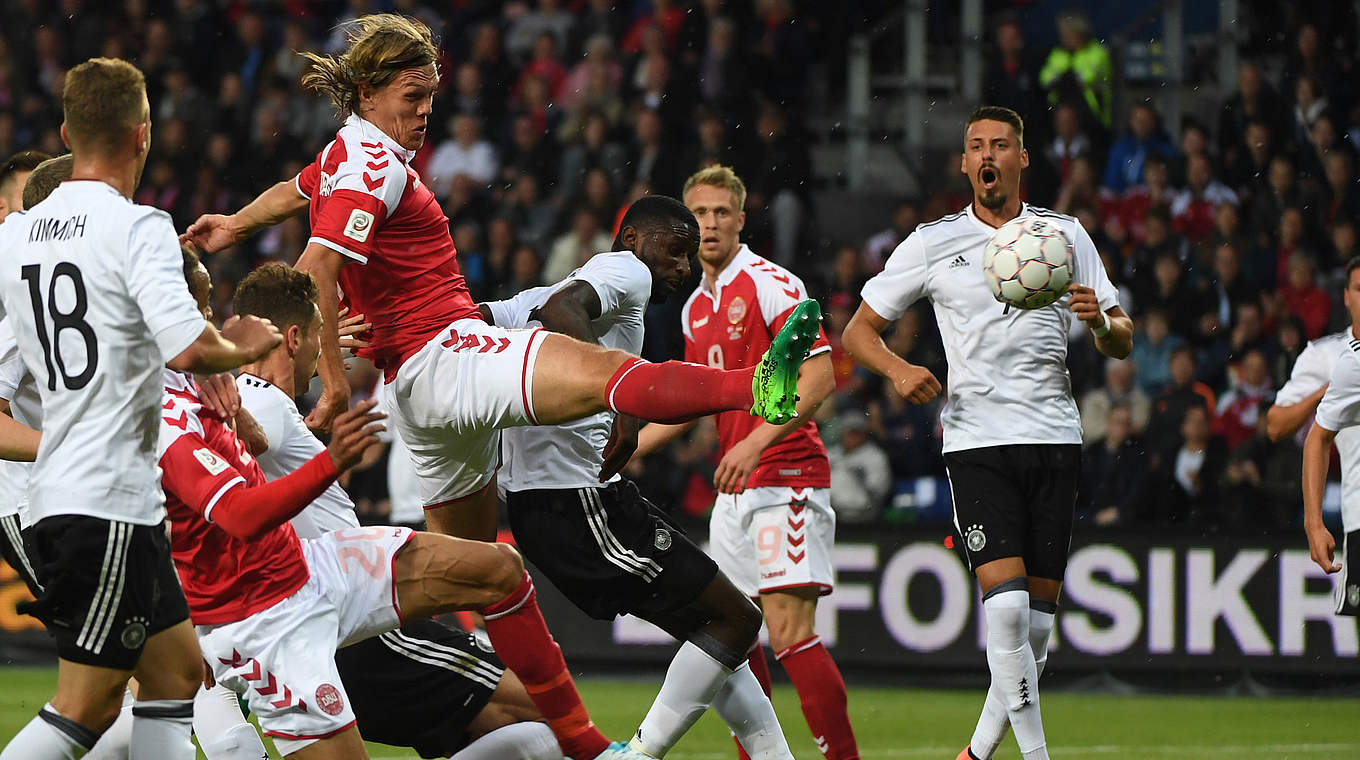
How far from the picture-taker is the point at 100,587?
4.20 m

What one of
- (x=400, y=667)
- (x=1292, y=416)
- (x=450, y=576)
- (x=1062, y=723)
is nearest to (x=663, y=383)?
(x=450, y=576)

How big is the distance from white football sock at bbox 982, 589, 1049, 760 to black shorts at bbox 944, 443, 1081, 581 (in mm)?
226

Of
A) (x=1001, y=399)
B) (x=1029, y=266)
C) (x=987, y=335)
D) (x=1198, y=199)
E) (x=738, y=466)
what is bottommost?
(x=738, y=466)

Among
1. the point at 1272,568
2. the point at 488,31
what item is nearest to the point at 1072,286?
the point at 1272,568

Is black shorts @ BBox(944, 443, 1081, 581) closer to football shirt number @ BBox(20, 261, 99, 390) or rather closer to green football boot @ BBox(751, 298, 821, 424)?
green football boot @ BBox(751, 298, 821, 424)

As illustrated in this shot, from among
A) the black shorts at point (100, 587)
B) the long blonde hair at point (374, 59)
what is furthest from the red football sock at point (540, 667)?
the long blonde hair at point (374, 59)

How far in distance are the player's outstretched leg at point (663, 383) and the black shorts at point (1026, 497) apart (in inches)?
65.9

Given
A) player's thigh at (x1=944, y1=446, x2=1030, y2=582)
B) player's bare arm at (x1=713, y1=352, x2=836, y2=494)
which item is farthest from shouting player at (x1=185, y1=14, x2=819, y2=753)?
player's thigh at (x1=944, y1=446, x2=1030, y2=582)

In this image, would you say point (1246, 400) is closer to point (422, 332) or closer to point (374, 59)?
point (422, 332)

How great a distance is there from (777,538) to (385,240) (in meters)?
2.16

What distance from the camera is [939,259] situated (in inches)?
257

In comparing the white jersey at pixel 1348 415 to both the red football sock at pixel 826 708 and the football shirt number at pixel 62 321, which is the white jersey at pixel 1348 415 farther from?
the football shirt number at pixel 62 321

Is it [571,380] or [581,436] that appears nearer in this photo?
[571,380]

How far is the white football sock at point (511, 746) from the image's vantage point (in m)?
5.09
